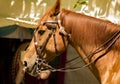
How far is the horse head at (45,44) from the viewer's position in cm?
484

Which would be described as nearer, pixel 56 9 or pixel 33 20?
pixel 56 9

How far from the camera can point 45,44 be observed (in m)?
4.92

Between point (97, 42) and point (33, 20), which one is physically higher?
point (97, 42)

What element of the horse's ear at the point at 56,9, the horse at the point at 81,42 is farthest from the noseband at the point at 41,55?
the horse's ear at the point at 56,9

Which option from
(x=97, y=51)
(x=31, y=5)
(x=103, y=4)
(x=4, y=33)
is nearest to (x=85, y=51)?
(x=97, y=51)

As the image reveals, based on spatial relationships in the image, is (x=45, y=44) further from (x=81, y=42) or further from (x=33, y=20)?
(x=33, y=20)

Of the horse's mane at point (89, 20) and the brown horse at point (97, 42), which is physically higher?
the horse's mane at point (89, 20)

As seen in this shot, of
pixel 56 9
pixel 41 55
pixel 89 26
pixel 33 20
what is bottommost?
pixel 33 20

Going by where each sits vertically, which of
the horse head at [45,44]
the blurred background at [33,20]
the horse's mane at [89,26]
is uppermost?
the horse's mane at [89,26]

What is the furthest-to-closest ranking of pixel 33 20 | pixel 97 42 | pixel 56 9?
pixel 33 20 → pixel 56 9 → pixel 97 42

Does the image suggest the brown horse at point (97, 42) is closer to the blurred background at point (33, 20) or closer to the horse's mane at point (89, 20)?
the horse's mane at point (89, 20)

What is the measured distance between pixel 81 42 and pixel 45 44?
1.56 ft

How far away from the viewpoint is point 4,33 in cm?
716

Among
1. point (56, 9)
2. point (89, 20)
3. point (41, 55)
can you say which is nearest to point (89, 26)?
point (89, 20)
